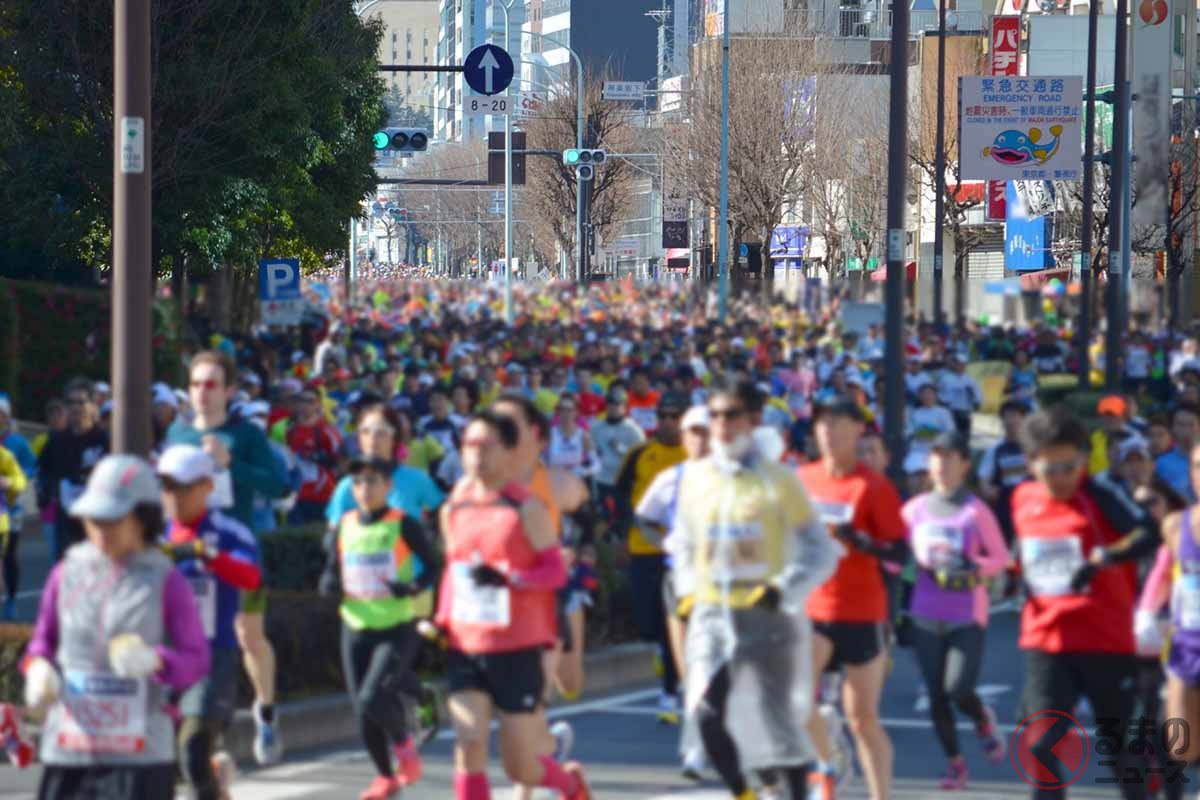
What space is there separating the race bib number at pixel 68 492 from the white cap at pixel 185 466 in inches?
249

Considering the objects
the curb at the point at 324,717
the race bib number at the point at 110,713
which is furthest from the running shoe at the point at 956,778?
the race bib number at the point at 110,713

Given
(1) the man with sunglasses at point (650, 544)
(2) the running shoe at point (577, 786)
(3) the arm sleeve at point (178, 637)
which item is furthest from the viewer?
(1) the man with sunglasses at point (650, 544)

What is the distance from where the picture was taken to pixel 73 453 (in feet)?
45.9

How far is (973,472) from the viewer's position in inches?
503

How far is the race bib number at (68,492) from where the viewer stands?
45.7ft

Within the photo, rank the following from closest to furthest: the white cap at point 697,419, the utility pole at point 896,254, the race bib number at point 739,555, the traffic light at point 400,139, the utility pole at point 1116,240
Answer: the race bib number at point 739,555 → the white cap at point 697,419 → the utility pole at point 896,254 → the utility pole at point 1116,240 → the traffic light at point 400,139

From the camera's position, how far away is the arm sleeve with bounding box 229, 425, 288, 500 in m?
9.60

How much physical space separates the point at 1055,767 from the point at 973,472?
5037 mm

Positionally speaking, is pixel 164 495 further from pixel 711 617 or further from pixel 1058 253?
pixel 1058 253

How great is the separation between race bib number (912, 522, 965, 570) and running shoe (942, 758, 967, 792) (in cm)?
92

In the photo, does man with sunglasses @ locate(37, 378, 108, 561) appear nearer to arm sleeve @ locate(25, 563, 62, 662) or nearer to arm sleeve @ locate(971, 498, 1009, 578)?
arm sleeve @ locate(971, 498, 1009, 578)

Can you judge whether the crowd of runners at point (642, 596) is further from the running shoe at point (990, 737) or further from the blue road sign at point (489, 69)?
the blue road sign at point (489, 69)

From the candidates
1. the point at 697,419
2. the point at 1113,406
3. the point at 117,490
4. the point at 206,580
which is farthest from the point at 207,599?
the point at 1113,406

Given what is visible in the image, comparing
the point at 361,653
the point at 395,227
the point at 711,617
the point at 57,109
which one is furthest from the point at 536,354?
the point at 395,227
